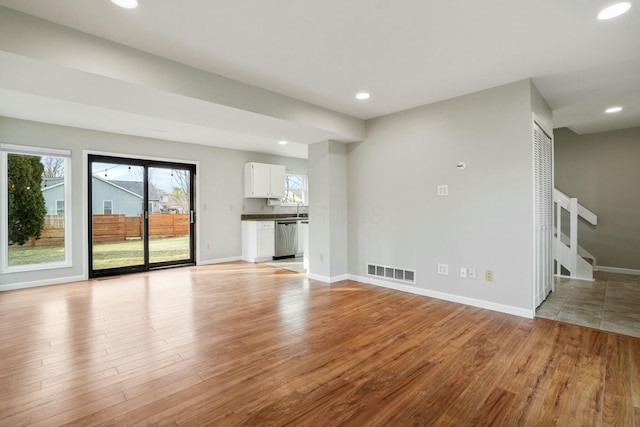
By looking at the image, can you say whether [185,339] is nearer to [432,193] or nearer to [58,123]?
[432,193]

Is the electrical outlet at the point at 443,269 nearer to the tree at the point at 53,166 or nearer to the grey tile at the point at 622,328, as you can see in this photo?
the grey tile at the point at 622,328

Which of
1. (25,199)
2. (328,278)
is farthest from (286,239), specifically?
(25,199)

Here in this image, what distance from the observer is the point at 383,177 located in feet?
14.8

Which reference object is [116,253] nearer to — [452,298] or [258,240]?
[258,240]

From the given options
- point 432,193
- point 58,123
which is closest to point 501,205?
point 432,193

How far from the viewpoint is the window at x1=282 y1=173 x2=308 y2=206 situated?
26.6 ft

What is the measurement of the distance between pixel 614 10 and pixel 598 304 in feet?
10.3

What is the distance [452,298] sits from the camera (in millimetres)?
3832

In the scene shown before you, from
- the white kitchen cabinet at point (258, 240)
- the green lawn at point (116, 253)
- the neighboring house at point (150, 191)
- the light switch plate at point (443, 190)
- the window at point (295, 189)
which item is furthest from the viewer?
the window at point (295, 189)

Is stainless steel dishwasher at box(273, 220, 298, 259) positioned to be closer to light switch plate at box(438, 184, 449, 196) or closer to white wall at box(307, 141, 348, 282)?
white wall at box(307, 141, 348, 282)

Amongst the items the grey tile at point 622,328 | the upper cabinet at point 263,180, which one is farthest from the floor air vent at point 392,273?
the upper cabinet at point 263,180

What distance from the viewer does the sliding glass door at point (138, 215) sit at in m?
5.37

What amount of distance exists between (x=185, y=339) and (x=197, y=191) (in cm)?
416

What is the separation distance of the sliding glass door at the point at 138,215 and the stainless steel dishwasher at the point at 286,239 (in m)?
1.78
